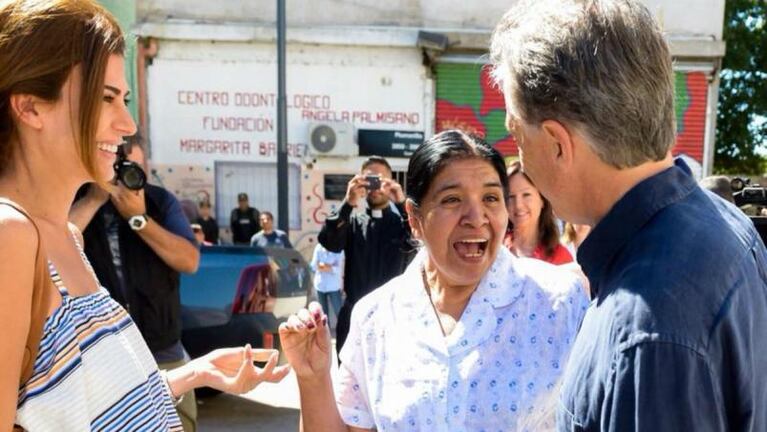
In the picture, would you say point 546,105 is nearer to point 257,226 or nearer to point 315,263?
point 315,263

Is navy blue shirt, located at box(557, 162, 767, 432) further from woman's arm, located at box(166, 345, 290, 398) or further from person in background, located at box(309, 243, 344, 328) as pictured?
person in background, located at box(309, 243, 344, 328)

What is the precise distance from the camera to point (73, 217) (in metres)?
2.52

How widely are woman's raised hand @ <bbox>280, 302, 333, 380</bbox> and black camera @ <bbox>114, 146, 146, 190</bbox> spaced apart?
1.20 meters

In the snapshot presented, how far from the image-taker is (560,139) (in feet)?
3.61

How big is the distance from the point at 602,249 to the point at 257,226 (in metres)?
11.5

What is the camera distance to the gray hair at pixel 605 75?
103 centimetres

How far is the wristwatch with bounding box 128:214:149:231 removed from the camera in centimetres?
266

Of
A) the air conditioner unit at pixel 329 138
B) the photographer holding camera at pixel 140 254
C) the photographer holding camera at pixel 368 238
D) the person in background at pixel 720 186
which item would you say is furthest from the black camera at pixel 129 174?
the air conditioner unit at pixel 329 138

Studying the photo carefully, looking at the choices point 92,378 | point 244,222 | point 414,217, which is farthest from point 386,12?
point 92,378

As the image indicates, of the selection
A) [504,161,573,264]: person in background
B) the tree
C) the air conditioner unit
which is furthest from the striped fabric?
the tree

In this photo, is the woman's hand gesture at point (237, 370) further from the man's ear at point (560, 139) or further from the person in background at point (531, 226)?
the person in background at point (531, 226)

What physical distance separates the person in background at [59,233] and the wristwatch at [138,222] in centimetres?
112

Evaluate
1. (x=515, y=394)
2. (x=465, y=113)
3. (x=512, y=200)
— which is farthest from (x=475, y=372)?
(x=465, y=113)

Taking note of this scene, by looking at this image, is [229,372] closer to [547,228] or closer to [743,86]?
[547,228]
